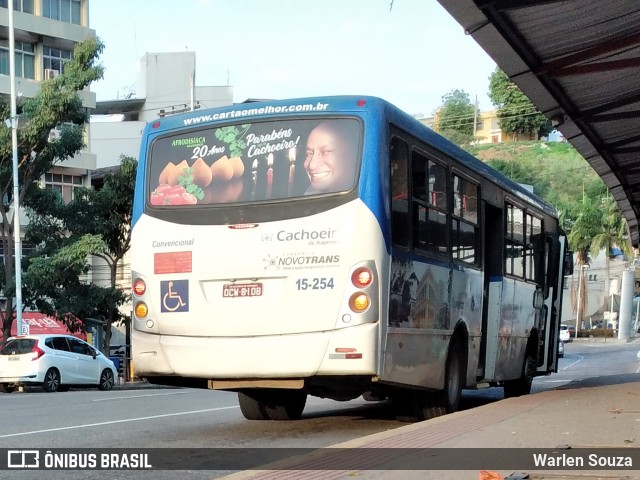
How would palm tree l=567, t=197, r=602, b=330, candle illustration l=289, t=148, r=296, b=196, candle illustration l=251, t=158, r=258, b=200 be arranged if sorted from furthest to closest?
palm tree l=567, t=197, r=602, b=330 → candle illustration l=251, t=158, r=258, b=200 → candle illustration l=289, t=148, r=296, b=196

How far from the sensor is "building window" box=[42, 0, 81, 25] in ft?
137

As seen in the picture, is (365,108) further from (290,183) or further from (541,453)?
(541,453)

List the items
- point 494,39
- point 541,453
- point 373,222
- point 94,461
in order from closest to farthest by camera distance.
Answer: point 541,453 → point 94,461 → point 373,222 → point 494,39

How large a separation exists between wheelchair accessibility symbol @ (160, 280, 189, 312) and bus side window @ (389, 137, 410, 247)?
2231 mm

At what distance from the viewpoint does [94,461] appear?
8.60 m

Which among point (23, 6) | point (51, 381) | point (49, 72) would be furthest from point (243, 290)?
point (23, 6)

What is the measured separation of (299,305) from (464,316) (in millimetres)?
3462

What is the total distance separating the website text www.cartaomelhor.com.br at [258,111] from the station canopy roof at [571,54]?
171 centimetres

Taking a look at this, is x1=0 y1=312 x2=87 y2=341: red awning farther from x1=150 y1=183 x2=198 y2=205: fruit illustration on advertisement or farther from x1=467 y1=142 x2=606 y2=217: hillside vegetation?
x1=467 y1=142 x2=606 y2=217: hillside vegetation

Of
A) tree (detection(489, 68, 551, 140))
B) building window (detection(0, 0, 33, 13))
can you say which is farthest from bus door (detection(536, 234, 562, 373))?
tree (detection(489, 68, 551, 140))

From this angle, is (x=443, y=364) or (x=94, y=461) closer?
(x=94, y=461)

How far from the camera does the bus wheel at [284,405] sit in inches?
472

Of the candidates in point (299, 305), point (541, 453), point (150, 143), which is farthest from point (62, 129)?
point (541, 453)

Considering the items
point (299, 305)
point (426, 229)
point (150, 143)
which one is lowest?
point (299, 305)
